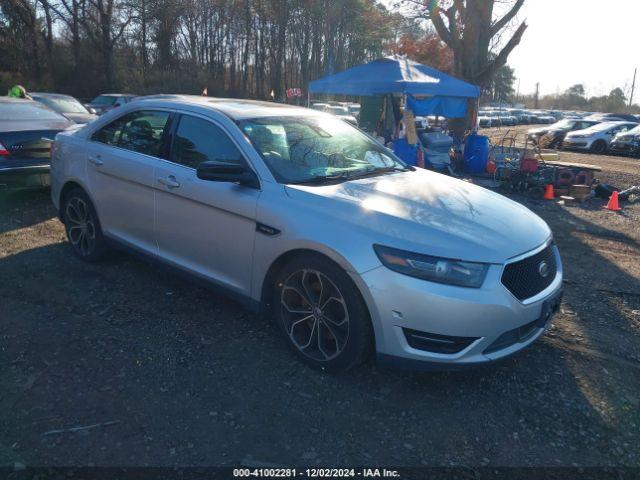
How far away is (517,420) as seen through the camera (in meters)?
2.94

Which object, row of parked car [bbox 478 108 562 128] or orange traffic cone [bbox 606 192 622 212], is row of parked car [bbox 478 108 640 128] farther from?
orange traffic cone [bbox 606 192 622 212]

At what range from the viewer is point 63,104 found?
13594mm

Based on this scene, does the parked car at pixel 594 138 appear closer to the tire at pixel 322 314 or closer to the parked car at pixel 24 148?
the parked car at pixel 24 148

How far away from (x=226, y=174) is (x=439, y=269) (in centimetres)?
151

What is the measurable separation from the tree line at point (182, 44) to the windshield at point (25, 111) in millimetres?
19564

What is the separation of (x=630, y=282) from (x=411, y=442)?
3.69 m

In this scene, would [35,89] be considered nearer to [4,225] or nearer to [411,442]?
[4,225]

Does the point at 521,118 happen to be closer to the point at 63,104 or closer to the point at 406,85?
the point at 406,85

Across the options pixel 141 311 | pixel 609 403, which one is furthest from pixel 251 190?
pixel 609 403

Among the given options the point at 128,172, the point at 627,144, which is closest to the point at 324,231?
the point at 128,172

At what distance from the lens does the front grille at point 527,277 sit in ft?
9.75

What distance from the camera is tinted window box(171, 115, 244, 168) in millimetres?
3762

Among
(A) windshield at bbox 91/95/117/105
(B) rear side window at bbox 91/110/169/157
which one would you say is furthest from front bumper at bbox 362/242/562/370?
(A) windshield at bbox 91/95/117/105

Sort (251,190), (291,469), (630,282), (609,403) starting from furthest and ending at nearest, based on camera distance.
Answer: (630,282), (251,190), (609,403), (291,469)
